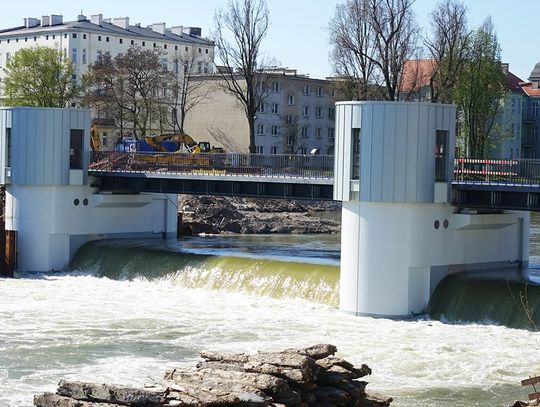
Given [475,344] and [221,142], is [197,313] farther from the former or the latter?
[221,142]

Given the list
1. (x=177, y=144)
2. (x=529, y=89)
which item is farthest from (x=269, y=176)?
(x=529, y=89)

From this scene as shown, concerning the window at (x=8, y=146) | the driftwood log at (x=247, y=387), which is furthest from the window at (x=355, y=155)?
the window at (x=8, y=146)

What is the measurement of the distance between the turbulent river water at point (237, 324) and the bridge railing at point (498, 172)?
3122 mm

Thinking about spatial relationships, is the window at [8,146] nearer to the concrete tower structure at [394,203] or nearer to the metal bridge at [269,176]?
the metal bridge at [269,176]

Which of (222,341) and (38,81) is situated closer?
(222,341)

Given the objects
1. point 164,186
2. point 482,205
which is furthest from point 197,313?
point 164,186

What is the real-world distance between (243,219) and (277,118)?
41.1 metres

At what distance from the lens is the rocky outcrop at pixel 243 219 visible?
6353 cm

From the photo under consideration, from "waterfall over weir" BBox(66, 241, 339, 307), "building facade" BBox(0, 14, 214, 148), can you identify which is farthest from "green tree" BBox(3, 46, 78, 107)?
"waterfall over weir" BBox(66, 241, 339, 307)

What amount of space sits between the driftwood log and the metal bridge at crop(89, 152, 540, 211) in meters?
16.8

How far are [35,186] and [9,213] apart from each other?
5.37 feet

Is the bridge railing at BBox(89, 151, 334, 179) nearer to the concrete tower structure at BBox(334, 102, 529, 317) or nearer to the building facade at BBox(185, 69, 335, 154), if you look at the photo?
the concrete tower structure at BBox(334, 102, 529, 317)

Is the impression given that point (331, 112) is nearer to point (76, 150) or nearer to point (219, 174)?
point (76, 150)

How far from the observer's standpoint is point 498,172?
127 ft
